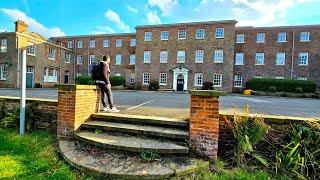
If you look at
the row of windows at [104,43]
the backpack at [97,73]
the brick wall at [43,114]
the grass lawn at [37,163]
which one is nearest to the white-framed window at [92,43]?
the row of windows at [104,43]

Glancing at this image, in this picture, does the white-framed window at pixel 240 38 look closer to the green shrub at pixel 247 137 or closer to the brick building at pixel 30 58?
the brick building at pixel 30 58

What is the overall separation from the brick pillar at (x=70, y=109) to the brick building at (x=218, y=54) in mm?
27113

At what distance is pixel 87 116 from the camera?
226 inches

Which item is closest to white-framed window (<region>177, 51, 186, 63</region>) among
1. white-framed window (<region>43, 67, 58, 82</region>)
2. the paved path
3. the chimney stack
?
the paved path

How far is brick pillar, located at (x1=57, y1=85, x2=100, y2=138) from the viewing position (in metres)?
5.29

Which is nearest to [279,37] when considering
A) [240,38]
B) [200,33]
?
[240,38]

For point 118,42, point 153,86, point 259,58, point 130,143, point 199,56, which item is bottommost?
point 130,143

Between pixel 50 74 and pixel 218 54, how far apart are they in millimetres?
24612

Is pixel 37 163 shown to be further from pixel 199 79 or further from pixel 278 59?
pixel 278 59

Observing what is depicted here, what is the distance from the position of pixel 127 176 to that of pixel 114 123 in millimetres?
2011

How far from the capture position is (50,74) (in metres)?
34.8

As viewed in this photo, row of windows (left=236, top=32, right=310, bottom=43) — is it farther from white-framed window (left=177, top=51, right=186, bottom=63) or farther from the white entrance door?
the white entrance door

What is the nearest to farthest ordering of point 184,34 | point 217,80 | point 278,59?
point 278,59
point 217,80
point 184,34

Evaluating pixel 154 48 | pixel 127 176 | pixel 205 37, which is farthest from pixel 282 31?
pixel 127 176
